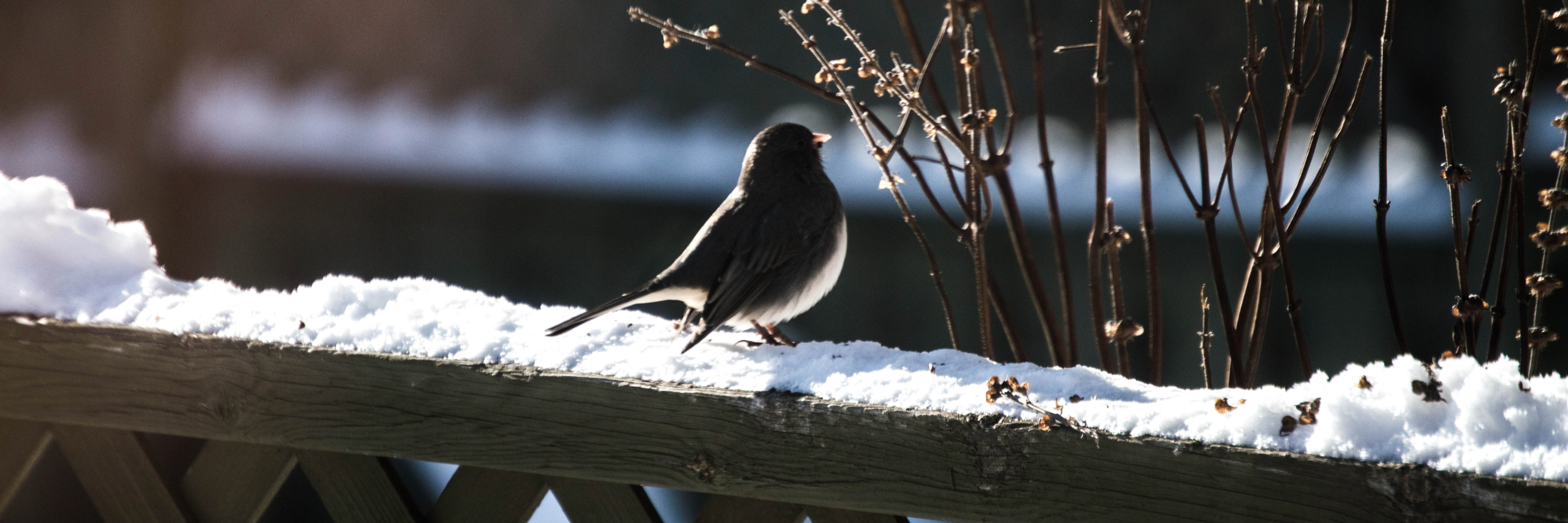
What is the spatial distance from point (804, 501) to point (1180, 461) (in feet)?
1.37

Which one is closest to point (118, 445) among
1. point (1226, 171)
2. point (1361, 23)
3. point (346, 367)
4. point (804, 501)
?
point (346, 367)

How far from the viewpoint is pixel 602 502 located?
1.29 meters

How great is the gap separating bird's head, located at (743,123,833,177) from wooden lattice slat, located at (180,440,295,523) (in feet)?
3.71

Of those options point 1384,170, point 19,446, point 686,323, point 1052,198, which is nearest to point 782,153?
point 686,323

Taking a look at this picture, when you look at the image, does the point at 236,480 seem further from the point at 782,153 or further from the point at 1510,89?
the point at 1510,89

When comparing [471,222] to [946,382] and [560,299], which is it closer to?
[560,299]

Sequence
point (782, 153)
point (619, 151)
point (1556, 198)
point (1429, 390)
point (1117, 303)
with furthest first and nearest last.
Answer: point (619, 151) < point (782, 153) < point (1117, 303) < point (1556, 198) < point (1429, 390)

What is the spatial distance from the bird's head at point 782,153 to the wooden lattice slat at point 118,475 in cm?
124

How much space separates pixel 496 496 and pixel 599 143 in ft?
11.6

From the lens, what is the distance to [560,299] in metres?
4.45

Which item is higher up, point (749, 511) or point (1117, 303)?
point (1117, 303)

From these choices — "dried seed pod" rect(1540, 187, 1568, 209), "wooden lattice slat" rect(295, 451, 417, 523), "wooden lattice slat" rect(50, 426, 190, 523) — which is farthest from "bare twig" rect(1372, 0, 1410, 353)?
"wooden lattice slat" rect(50, 426, 190, 523)

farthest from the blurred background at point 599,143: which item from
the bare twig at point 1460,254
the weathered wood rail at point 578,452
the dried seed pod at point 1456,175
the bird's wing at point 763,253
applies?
the weathered wood rail at point 578,452

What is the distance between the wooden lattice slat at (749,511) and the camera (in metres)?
1.22
